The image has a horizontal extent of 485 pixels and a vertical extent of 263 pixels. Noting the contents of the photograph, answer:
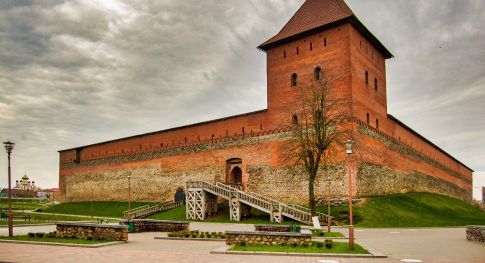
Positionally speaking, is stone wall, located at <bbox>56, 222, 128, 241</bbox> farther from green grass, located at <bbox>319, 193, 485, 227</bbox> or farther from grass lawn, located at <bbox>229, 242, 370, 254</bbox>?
green grass, located at <bbox>319, 193, 485, 227</bbox>

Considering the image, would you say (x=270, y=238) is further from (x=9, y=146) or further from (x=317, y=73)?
(x=317, y=73)

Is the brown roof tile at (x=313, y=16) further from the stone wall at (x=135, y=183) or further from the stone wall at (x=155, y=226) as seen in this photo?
the stone wall at (x=155, y=226)

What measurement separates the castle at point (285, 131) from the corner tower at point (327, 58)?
0.26 feet

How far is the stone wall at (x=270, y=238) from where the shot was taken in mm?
15891

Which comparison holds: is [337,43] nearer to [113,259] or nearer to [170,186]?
[170,186]

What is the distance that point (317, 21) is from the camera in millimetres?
37344

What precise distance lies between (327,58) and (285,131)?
688cm

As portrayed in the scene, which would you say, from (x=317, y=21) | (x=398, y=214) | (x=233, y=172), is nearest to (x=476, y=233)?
(x=398, y=214)

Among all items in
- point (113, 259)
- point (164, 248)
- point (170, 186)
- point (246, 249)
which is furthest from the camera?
point (170, 186)

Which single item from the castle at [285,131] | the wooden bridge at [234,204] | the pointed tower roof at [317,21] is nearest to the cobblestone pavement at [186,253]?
the wooden bridge at [234,204]

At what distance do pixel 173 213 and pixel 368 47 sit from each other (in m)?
22.1

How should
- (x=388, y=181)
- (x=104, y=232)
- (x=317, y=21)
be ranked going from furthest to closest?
(x=388, y=181)
(x=317, y=21)
(x=104, y=232)

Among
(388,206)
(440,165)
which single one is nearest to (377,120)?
(388,206)

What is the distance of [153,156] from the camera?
169 feet
